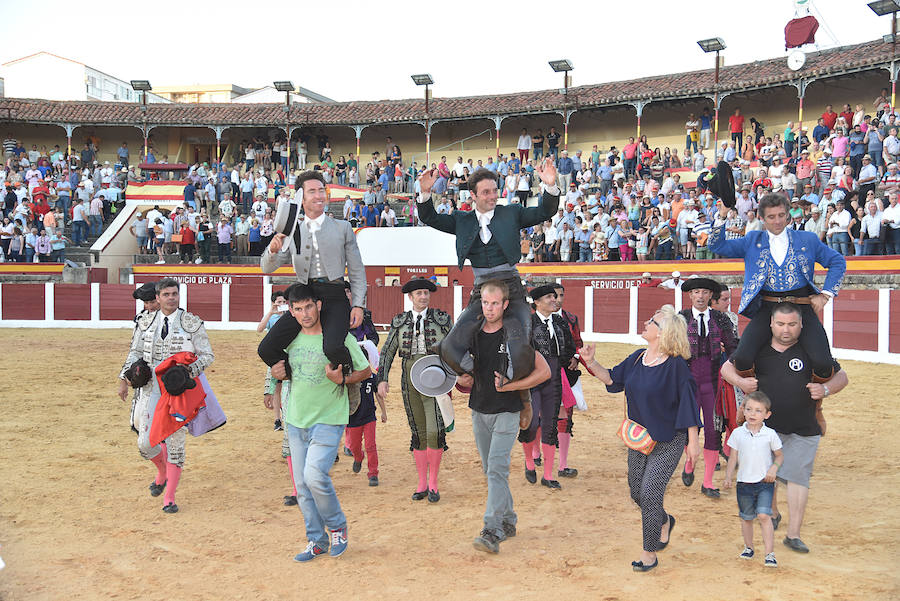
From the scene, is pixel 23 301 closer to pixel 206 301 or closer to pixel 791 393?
pixel 206 301

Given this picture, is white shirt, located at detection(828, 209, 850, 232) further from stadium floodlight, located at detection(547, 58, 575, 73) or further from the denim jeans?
stadium floodlight, located at detection(547, 58, 575, 73)

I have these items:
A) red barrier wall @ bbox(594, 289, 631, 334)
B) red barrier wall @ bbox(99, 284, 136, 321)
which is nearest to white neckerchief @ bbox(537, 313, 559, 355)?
red barrier wall @ bbox(594, 289, 631, 334)

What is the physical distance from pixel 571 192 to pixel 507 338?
50.2 ft

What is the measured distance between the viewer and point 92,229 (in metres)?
22.6

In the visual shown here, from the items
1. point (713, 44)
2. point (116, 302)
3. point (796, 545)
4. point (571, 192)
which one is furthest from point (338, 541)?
point (713, 44)

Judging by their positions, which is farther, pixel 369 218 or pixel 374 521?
pixel 369 218

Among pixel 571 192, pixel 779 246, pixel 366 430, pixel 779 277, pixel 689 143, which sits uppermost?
pixel 689 143

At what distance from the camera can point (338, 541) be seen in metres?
3.92

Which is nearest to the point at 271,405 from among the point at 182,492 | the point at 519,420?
the point at 182,492

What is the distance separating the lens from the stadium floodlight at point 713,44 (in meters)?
22.3

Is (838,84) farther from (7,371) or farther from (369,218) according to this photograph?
(7,371)

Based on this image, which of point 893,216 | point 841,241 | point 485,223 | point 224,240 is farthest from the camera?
point 224,240

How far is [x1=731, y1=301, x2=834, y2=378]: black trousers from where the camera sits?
3896mm

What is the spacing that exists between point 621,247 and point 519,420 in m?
13.1
